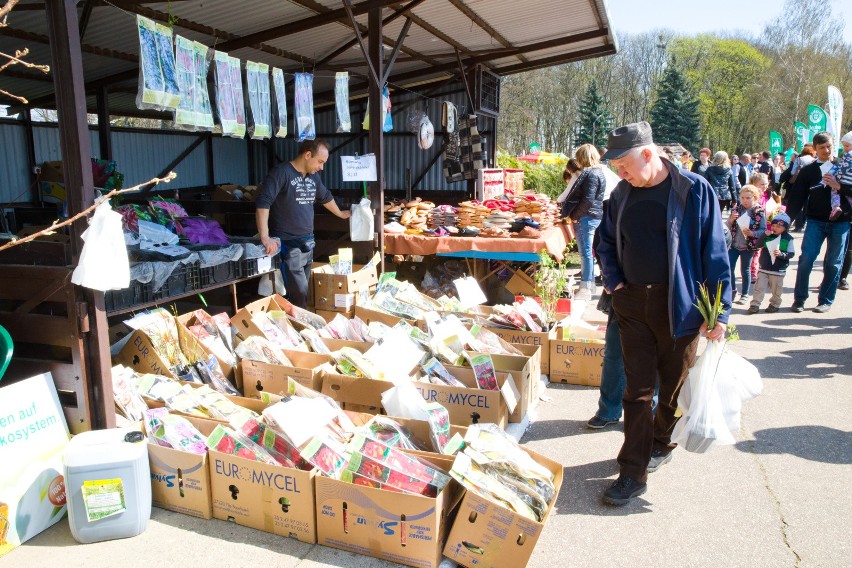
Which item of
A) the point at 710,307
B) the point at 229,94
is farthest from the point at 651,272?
the point at 229,94

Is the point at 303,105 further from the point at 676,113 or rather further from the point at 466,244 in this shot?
the point at 676,113

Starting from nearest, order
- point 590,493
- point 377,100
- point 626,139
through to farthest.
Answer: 1. point 626,139
2. point 590,493
3. point 377,100

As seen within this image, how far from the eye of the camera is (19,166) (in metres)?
8.14

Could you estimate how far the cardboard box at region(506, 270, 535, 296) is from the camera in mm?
7988

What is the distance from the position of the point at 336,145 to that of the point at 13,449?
30.2 feet

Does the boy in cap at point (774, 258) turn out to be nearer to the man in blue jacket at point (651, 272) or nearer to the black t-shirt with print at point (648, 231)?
the man in blue jacket at point (651, 272)

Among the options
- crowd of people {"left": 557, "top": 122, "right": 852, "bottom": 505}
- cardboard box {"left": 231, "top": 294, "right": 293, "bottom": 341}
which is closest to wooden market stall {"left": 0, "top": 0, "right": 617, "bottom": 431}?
cardboard box {"left": 231, "top": 294, "right": 293, "bottom": 341}

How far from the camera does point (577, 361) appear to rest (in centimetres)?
518

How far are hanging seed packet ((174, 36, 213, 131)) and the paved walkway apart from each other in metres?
3.00

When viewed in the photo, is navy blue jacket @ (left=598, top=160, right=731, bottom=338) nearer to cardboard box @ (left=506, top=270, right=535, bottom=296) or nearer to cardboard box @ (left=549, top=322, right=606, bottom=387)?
cardboard box @ (left=549, top=322, right=606, bottom=387)

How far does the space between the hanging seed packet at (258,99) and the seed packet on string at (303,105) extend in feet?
1.19

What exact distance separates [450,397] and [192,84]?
124 inches

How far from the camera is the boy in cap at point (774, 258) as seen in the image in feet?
23.9

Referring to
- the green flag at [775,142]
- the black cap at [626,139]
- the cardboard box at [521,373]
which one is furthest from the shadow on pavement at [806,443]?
the green flag at [775,142]
